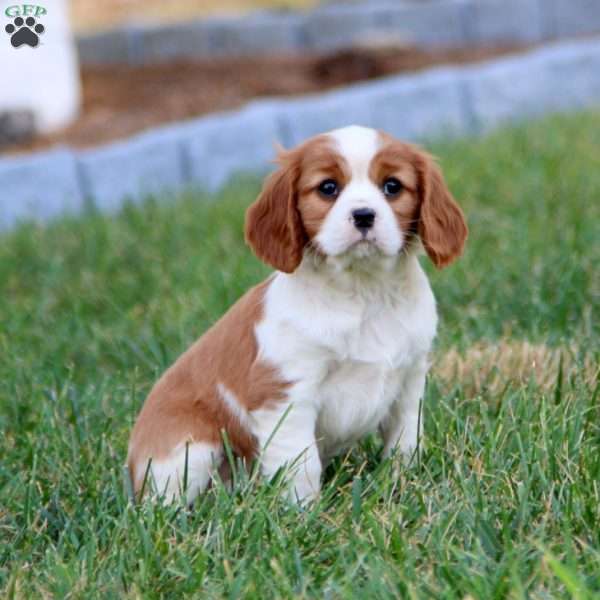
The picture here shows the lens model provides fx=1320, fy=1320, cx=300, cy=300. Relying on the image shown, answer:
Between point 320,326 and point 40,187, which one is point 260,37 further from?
point 320,326

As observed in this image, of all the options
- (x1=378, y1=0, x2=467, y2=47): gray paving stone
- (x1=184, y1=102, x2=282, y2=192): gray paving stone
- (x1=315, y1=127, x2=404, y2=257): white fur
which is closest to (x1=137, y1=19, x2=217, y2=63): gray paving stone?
(x1=378, y1=0, x2=467, y2=47): gray paving stone

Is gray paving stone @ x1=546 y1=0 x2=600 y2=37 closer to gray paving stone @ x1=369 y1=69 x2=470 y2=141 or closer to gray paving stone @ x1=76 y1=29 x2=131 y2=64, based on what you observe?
gray paving stone @ x1=369 y1=69 x2=470 y2=141

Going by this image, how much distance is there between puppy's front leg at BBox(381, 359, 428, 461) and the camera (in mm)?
3625

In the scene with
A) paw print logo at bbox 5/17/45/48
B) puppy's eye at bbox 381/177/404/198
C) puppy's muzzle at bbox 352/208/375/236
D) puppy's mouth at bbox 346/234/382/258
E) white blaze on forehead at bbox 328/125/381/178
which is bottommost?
puppy's mouth at bbox 346/234/382/258

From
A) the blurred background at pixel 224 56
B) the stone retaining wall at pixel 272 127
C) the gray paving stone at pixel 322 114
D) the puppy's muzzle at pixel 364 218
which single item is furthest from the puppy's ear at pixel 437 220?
the blurred background at pixel 224 56

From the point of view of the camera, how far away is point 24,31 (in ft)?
23.9

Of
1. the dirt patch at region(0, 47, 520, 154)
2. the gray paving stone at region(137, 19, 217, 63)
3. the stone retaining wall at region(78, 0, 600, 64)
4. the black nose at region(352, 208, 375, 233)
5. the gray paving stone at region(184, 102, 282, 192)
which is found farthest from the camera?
the gray paving stone at region(137, 19, 217, 63)

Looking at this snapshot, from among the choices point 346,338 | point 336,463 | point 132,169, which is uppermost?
point 346,338

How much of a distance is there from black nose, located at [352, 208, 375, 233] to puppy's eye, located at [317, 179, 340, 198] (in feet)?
0.38

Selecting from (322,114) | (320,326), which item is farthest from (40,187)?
(320,326)

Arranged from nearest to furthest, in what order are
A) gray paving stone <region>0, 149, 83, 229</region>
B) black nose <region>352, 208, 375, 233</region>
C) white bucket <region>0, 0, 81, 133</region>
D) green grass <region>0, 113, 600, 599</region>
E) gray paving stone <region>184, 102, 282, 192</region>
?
green grass <region>0, 113, 600, 599</region> < black nose <region>352, 208, 375, 233</region> < gray paving stone <region>0, 149, 83, 229</region> < gray paving stone <region>184, 102, 282, 192</region> < white bucket <region>0, 0, 81, 133</region>

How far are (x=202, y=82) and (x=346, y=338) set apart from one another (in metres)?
7.71

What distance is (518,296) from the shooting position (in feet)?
17.0

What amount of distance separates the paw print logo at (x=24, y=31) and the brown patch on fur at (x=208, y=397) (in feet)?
10.6
